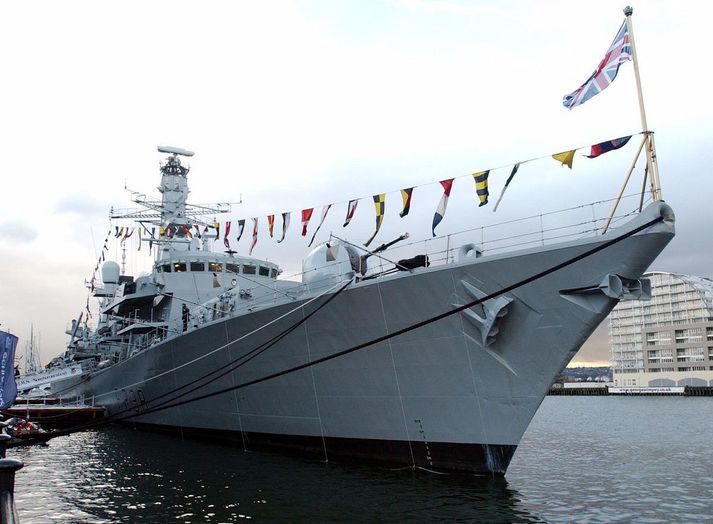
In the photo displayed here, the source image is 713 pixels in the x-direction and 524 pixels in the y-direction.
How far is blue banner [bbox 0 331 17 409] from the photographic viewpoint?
718cm

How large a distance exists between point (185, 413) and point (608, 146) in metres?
13.8

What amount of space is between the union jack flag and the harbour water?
6279 mm

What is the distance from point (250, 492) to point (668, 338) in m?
87.1

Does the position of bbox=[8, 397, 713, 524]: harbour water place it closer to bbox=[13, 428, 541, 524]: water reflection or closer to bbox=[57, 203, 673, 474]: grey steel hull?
bbox=[13, 428, 541, 524]: water reflection

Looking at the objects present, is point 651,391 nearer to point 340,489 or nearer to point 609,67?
point 340,489

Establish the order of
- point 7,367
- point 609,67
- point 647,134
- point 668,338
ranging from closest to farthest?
point 7,367
point 647,134
point 609,67
point 668,338

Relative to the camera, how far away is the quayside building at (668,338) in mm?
76375

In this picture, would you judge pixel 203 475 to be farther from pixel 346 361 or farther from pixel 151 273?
pixel 151 273

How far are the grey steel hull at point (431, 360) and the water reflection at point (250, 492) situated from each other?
0.62 m

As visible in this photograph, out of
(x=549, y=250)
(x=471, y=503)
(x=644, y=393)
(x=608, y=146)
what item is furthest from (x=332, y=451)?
(x=644, y=393)

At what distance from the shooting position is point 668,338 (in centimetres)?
8169

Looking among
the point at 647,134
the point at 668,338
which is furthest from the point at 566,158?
the point at 668,338

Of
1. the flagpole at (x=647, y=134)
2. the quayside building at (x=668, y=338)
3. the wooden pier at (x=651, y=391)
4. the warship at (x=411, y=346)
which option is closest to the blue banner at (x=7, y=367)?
the warship at (x=411, y=346)

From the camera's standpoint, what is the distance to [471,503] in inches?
337
